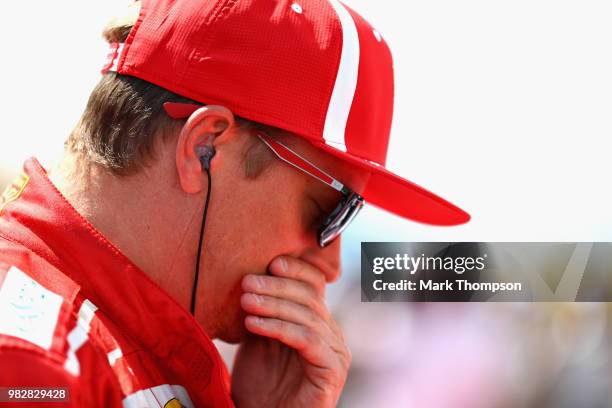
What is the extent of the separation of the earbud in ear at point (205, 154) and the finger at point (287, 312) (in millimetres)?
311

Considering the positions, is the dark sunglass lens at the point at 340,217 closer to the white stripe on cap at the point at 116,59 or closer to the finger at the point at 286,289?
the finger at the point at 286,289

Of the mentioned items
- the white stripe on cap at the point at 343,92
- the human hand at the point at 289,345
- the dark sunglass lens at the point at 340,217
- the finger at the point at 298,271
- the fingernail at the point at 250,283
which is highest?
the white stripe on cap at the point at 343,92

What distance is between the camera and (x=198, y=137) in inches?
54.6

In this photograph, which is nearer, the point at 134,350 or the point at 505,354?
the point at 134,350

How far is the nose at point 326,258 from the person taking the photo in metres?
1.69

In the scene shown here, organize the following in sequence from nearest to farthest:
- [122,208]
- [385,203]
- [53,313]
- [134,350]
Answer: [53,313] < [134,350] < [122,208] < [385,203]

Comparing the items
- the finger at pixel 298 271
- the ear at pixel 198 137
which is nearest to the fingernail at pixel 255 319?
the finger at pixel 298 271

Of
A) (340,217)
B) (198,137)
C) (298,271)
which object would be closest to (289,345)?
(298,271)

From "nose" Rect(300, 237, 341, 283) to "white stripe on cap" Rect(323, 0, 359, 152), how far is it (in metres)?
0.31

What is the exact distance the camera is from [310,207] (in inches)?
62.4

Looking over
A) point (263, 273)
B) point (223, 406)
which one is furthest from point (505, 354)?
point (223, 406)

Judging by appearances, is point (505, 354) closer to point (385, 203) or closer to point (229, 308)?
point (385, 203)

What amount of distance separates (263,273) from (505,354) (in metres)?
1.66

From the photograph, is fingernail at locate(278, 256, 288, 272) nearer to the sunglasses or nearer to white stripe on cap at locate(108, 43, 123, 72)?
the sunglasses
